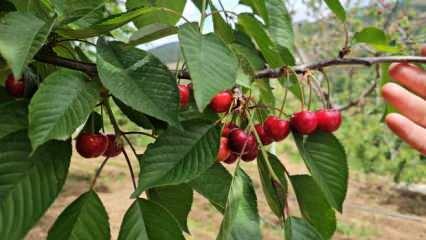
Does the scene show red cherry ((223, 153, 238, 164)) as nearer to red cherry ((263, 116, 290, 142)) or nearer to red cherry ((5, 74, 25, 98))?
red cherry ((263, 116, 290, 142))

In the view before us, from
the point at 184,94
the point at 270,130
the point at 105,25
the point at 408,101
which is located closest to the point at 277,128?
the point at 270,130

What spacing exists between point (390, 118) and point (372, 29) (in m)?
0.20

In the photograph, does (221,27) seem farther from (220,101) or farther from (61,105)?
(61,105)

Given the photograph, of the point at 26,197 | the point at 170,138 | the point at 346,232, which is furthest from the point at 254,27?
the point at 346,232

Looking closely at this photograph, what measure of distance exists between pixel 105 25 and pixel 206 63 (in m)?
0.11

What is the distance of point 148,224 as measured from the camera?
1.93 ft

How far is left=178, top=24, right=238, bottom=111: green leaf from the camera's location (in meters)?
0.51

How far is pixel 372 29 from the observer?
77 centimetres

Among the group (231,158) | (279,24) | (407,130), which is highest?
(279,24)

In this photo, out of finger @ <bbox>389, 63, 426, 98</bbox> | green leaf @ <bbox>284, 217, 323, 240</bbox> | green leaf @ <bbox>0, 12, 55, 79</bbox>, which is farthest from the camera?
finger @ <bbox>389, 63, 426, 98</bbox>

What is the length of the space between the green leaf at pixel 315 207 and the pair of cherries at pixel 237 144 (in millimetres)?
65

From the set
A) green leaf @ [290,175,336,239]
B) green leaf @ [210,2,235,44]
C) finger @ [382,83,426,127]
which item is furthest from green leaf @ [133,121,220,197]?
finger @ [382,83,426,127]

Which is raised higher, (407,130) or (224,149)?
(224,149)

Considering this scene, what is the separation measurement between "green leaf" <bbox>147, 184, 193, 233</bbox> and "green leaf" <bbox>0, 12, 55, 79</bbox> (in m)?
0.23
